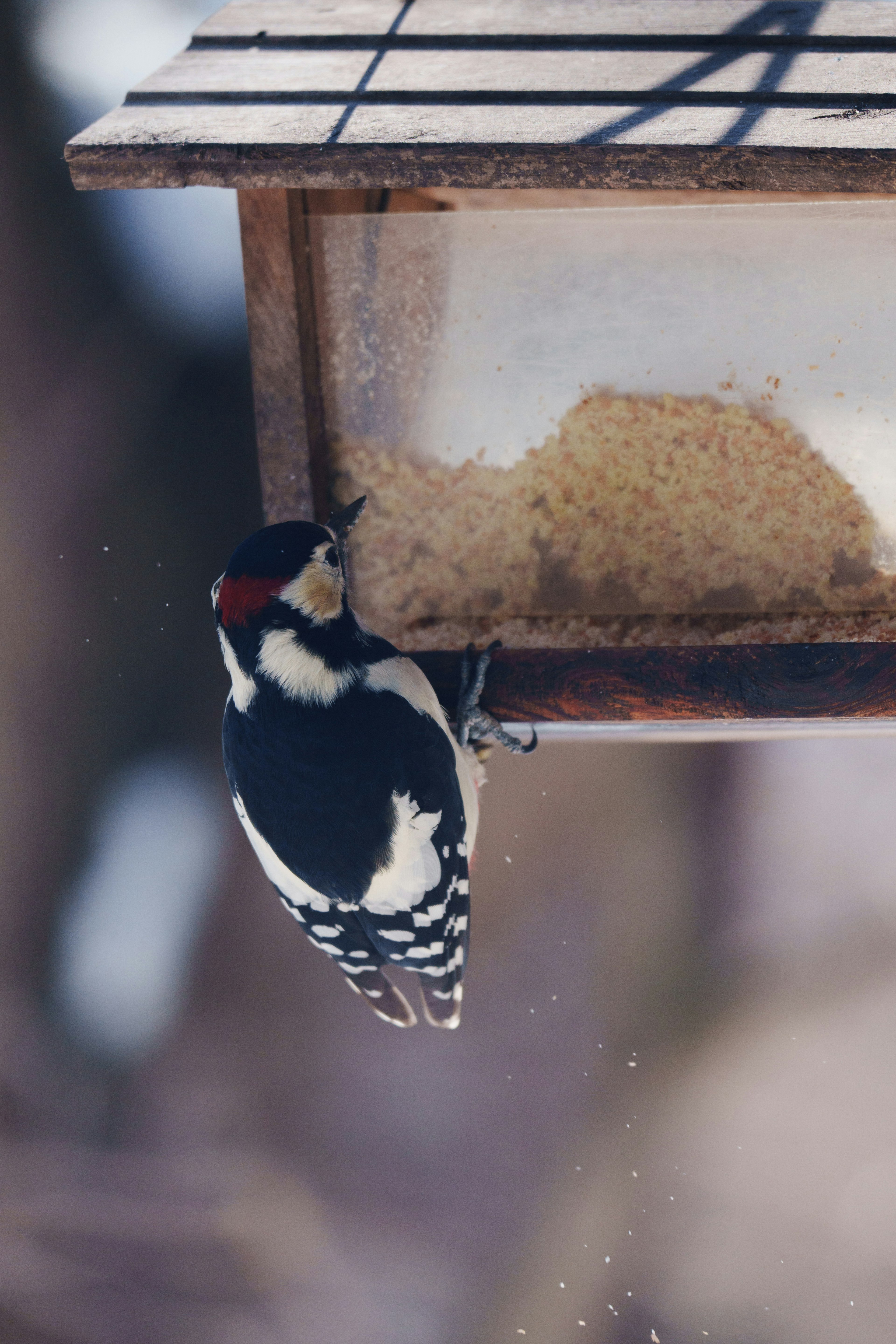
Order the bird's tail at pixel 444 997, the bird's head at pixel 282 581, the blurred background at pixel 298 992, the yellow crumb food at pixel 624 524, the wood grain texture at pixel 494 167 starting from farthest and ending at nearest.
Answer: the blurred background at pixel 298 992 → the bird's tail at pixel 444 997 → the yellow crumb food at pixel 624 524 → the bird's head at pixel 282 581 → the wood grain texture at pixel 494 167

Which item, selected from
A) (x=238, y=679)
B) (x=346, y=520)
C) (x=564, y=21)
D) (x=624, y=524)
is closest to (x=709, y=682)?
(x=624, y=524)

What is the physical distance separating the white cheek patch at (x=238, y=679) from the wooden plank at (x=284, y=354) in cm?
17

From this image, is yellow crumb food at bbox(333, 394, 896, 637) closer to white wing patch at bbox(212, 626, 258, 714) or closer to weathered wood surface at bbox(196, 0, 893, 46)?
white wing patch at bbox(212, 626, 258, 714)

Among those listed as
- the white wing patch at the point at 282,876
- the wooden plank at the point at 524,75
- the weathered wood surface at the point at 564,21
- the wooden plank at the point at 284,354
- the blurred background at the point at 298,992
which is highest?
the weathered wood surface at the point at 564,21

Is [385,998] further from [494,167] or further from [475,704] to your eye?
[494,167]

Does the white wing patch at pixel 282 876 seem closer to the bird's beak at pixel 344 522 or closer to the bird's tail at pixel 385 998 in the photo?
the bird's tail at pixel 385 998

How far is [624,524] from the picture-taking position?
94cm

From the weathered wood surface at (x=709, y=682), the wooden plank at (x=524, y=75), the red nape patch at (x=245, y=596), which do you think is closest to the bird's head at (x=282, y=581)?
the red nape patch at (x=245, y=596)

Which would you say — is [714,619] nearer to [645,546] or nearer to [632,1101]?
[645,546]

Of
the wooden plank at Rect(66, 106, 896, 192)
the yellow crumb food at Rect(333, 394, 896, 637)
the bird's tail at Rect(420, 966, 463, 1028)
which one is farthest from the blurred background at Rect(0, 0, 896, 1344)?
the wooden plank at Rect(66, 106, 896, 192)

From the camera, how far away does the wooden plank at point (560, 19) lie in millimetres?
823

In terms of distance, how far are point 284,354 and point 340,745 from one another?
18.9 inches

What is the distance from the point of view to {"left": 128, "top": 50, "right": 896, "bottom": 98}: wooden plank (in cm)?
70

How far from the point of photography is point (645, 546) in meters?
0.94
